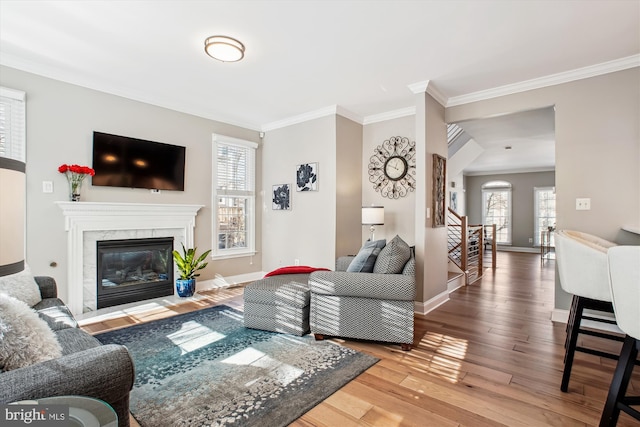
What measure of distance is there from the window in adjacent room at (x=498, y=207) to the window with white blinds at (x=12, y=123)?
11.7m

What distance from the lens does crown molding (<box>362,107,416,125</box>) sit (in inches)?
179

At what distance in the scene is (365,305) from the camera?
2.73m

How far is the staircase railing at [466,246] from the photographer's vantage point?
17.3ft

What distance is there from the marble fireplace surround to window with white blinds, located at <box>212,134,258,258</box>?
0.83 m

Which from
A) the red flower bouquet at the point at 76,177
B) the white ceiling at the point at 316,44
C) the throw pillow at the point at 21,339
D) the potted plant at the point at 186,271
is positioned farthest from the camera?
the potted plant at the point at 186,271

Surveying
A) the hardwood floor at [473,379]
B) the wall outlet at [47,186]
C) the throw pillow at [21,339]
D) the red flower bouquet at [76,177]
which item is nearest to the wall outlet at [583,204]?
the hardwood floor at [473,379]

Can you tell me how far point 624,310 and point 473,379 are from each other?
1.08m

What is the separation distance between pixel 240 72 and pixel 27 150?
226cm

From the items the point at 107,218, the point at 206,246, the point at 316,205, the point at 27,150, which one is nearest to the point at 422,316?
the point at 316,205

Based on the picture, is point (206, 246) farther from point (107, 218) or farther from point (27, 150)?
point (27, 150)

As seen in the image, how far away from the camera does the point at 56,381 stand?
1.05m

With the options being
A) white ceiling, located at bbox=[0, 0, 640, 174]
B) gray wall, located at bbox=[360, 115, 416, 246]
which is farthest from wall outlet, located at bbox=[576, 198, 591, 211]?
gray wall, located at bbox=[360, 115, 416, 246]

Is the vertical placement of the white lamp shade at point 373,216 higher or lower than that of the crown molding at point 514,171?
lower

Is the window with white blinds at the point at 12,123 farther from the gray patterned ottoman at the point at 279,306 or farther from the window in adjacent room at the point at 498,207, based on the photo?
the window in adjacent room at the point at 498,207
